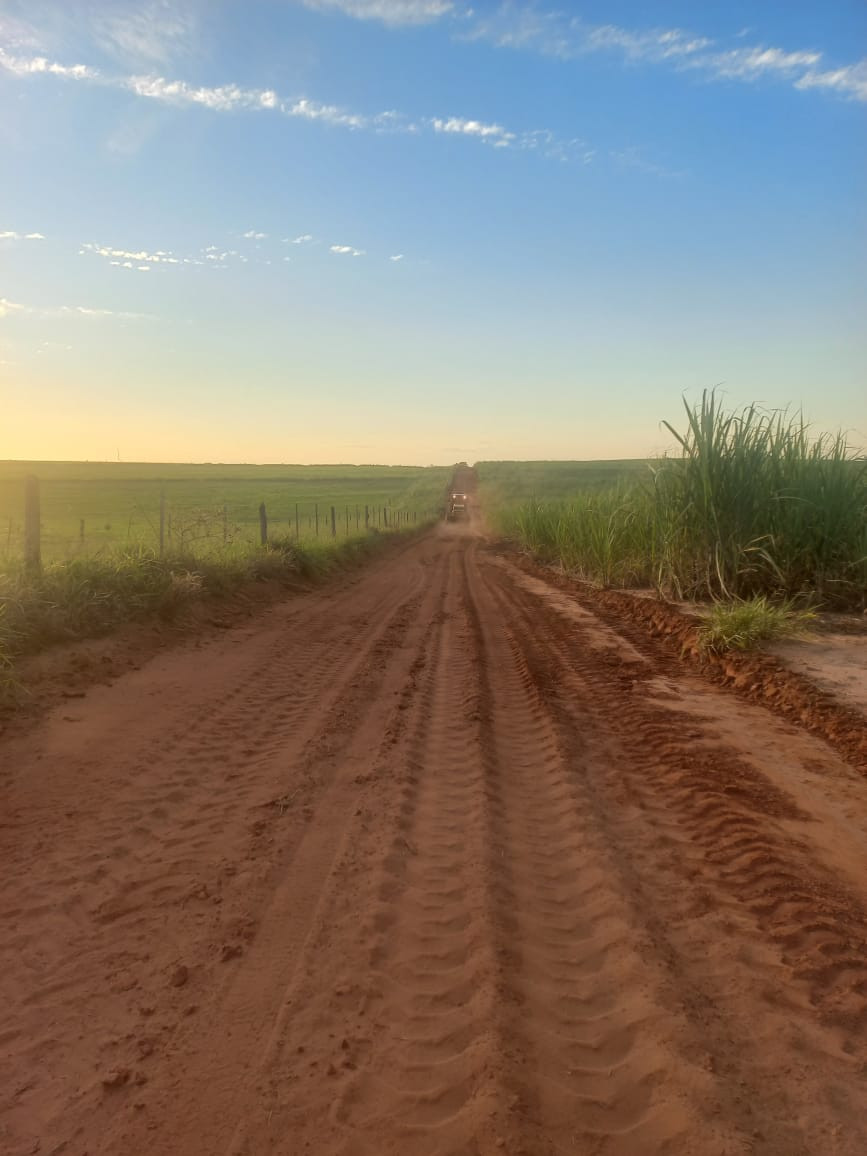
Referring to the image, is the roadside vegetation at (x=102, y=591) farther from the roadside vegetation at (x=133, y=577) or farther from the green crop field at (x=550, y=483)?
the green crop field at (x=550, y=483)

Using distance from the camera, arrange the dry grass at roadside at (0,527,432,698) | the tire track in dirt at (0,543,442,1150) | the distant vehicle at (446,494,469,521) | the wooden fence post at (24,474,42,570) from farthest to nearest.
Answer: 1. the distant vehicle at (446,494,469,521)
2. the wooden fence post at (24,474,42,570)
3. the dry grass at roadside at (0,527,432,698)
4. the tire track in dirt at (0,543,442,1150)

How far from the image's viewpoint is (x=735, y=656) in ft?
24.8

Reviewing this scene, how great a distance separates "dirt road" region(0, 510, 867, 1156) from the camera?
2246 mm

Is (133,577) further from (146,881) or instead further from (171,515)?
(146,881)

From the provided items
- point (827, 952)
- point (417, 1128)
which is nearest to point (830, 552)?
point (827, 952)

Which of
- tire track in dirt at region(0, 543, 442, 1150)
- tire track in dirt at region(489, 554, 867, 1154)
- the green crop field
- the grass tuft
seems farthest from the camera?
the green crop field

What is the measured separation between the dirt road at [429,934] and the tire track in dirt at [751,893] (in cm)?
1

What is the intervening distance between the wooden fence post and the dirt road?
8.46 feet

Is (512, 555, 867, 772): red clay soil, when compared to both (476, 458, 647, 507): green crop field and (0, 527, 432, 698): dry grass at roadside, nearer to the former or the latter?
(476, 458, 647, 507): green crop field

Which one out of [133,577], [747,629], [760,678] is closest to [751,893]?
[760,678]

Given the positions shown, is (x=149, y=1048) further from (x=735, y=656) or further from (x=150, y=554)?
(x=150, y=554)

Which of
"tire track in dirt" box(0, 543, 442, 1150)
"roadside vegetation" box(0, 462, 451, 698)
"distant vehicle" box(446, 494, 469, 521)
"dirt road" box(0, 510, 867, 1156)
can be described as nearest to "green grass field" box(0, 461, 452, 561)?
"roadside vegetation" box(0, 462, 451, 698)

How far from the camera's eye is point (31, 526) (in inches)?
328

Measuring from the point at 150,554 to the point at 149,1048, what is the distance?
8.31 meters
